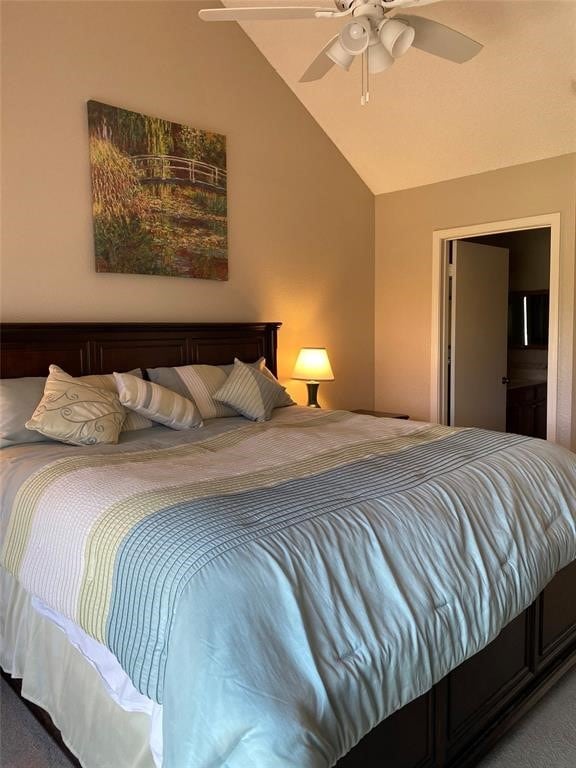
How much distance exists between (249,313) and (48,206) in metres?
1.51

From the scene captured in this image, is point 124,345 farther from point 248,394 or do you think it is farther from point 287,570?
point 287,570

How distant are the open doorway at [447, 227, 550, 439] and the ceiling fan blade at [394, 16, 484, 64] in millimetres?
2083

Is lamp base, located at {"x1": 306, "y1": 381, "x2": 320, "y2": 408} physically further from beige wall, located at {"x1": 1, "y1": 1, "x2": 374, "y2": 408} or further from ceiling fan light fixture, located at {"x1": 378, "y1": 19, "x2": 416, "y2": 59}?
ceiling fan light fixture, located at {"x1": 378, "y1": 19, "x2": 416, "y2": 59}

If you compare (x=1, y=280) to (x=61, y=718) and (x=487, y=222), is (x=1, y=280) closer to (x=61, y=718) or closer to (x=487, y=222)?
(x=61, y=718)

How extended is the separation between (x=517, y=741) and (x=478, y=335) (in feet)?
11.3

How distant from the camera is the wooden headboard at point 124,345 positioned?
9.37ft

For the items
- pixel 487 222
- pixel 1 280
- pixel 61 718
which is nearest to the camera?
pixel 61 718

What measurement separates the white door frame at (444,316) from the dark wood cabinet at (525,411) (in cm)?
84

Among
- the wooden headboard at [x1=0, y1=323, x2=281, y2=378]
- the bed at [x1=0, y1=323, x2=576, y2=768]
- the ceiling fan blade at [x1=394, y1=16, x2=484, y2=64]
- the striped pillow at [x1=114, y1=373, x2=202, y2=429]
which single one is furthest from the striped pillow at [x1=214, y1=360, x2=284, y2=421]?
the ceiling fan blade at [x1=394, y1=16, x2=484, y2=64]

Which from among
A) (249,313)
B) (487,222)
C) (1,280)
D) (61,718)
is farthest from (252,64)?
(61,718)

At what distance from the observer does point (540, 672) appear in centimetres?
210

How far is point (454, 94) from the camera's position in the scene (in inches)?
144

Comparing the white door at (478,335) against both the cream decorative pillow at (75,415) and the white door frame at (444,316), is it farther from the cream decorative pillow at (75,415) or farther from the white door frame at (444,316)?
the cream decorative pillow at (75,415)

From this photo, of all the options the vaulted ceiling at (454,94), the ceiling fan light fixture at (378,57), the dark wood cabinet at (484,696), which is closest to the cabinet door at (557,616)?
the dark wood cabinet at (484,696)
